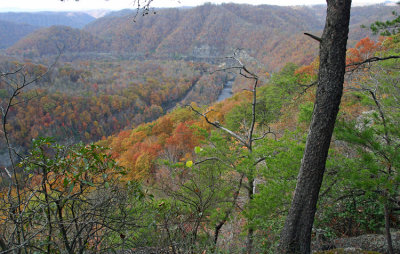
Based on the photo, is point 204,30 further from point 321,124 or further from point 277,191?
Answer: point 321,124

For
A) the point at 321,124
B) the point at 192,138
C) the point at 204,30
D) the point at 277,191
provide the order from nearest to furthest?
the point at 321,124
the point at 277,191
the point at 192,138
the point at 204,30

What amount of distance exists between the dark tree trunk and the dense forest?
0.50 feet

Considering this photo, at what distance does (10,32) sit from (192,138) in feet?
573

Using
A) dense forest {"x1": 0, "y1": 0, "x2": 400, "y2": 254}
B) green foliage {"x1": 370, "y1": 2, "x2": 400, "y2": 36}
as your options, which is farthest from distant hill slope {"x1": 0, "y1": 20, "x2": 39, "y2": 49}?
green foliage {"x1": 370, "y1": 2, "x2": 400, "y2": 36}

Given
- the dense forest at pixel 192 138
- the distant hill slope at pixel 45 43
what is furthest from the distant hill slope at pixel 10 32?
the distant hill slope at pixel 45 43

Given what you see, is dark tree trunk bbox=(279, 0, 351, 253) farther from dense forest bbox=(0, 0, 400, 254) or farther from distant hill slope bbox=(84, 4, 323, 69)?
distant hill slope bbox=(84, 4, 323, 69)

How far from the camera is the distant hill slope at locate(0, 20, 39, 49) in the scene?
130m

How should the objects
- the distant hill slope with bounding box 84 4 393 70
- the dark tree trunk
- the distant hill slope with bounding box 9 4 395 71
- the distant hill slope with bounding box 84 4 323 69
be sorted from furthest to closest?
the distant hill slope with bounding box 84 4 323 69
the distant hill slope with bounding box 84 4 393 70
the distant hill slope with bounding box 9 4 395 71
the dark tree trunk

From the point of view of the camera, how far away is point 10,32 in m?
138

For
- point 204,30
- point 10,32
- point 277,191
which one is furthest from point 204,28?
point 277,191

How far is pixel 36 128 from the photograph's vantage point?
46.2 meters

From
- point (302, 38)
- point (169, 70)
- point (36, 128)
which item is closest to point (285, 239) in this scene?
point (36, 128)

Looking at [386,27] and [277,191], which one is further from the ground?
[386,27]

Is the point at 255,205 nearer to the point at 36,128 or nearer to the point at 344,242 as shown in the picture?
the point at 344,242
